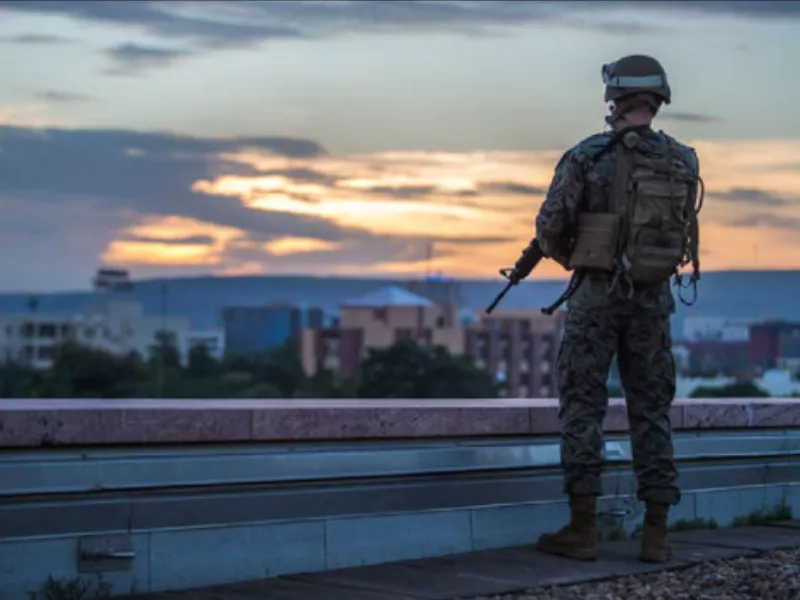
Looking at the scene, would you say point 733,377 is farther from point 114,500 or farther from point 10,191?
point 114,500

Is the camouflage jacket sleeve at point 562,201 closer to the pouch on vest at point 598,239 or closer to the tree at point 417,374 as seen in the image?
the pouch on vest at point 598,239

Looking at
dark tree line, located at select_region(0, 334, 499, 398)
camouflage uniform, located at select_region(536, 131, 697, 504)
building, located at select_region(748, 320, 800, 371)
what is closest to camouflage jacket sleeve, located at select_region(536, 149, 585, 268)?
camouflage uniform, located at select_region(536, 131, 697, 504)

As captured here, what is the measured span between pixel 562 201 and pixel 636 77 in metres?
0.49

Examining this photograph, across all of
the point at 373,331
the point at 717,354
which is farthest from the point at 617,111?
the point at 717,354

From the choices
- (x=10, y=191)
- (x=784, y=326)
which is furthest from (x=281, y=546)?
(x=784, y=326)

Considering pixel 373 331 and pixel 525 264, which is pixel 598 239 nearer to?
pixel 525 264

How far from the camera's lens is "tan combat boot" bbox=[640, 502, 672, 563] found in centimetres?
640

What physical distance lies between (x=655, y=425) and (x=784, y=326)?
631ft

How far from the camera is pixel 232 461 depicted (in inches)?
231

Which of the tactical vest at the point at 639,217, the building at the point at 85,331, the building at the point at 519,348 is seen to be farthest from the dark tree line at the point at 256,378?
the tactical vest at the point at 639,217

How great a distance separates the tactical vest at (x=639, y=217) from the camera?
20.4 feet

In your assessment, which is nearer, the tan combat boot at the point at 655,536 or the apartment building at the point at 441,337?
the tan combat boot at the point at 655,536

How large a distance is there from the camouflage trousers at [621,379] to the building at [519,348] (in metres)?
170

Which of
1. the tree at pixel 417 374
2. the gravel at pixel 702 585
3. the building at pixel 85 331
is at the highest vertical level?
the building at pixel 85 331
